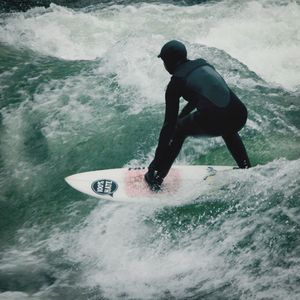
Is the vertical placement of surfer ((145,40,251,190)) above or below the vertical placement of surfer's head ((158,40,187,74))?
below

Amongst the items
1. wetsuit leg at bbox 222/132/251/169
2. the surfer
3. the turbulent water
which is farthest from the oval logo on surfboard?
wetsuit leg at bbox 222/132/251/169

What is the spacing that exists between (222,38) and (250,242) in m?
7.91

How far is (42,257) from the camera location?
4.25m

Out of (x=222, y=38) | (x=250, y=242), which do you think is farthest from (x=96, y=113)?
(x=222, y=38)

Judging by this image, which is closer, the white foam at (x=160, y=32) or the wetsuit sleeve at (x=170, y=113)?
the wetsuit sleeve at (x=170, y=113)

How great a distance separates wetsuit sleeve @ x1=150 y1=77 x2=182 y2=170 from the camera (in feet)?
12.4

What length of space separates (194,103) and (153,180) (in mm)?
1185

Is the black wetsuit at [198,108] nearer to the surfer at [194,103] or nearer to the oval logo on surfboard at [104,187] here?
the surfer at [194,103]

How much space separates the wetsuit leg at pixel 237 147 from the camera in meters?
4.38

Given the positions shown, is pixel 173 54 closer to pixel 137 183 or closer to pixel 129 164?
pixel 137 183

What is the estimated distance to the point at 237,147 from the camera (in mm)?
4477

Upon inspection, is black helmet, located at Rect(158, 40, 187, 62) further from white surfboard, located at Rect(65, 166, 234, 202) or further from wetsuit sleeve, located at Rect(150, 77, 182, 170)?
white surfboard, located at Rect(65, 166, 234, 202)

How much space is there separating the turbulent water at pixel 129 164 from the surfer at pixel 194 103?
95cm

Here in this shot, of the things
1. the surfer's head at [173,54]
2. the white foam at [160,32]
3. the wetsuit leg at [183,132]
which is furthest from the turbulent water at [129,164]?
the surfer's head at [173,54]
